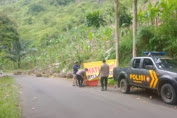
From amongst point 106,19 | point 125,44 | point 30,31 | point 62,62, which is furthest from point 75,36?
point 30,31

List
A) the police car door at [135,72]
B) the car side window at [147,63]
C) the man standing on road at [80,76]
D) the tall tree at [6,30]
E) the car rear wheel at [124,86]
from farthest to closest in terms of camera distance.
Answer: the tall tree at [6,30] → the man standing on road at [80,76] → the car rear wheel at [124,86] → the police car door at [135,72] → the car side window at [147,63]

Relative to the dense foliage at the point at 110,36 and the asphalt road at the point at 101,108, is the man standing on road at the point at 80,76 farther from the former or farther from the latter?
the asphalt road at the point at 101,108

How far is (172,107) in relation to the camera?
8508mm

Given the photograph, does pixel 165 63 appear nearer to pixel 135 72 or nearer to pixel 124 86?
pixel 135 72

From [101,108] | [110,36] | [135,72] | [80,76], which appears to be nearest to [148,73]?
[135,72]

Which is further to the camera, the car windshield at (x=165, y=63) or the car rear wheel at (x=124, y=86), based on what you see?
the car rear wheel at (x=124, y=86)

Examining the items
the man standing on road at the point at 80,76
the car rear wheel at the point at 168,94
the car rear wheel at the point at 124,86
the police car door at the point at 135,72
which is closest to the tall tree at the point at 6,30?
the man standing on road at the point at 80,76

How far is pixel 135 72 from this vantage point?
36.1ft

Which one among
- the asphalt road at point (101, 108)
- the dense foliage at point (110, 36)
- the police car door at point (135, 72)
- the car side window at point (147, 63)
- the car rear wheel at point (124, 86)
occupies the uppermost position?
the dense foliage at point (110, 36)

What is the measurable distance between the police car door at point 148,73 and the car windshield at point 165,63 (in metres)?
0.26

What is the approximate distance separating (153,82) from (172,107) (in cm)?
152

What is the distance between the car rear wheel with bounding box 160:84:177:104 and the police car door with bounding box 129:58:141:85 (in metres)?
1.76

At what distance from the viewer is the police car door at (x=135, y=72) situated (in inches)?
430

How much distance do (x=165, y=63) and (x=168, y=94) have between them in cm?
149
